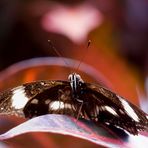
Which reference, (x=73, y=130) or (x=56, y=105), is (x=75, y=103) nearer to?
(x=56, y=105)

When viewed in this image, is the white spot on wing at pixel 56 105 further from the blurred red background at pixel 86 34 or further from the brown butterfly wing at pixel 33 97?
the blurred red background at pixel 86 34

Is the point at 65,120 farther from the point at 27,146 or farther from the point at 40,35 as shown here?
the point at 40,35

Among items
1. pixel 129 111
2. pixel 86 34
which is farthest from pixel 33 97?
pixel 86 34

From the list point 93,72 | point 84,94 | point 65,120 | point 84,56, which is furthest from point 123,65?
point 65,120

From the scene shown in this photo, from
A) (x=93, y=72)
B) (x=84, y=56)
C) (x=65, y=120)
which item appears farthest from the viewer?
(x=84, y=56)

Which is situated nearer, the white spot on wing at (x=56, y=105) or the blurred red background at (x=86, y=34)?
the white spot on wing at (x=56, y=105)

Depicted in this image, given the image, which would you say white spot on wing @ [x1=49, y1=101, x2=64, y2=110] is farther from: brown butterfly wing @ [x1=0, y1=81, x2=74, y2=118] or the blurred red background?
the blurred red background

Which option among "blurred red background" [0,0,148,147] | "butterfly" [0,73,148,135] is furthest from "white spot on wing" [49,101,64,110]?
"blurred red background" [0,0,148,147]

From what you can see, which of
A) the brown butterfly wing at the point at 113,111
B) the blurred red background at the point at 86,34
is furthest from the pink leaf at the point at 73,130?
the blurred red background at the point at 86,34
